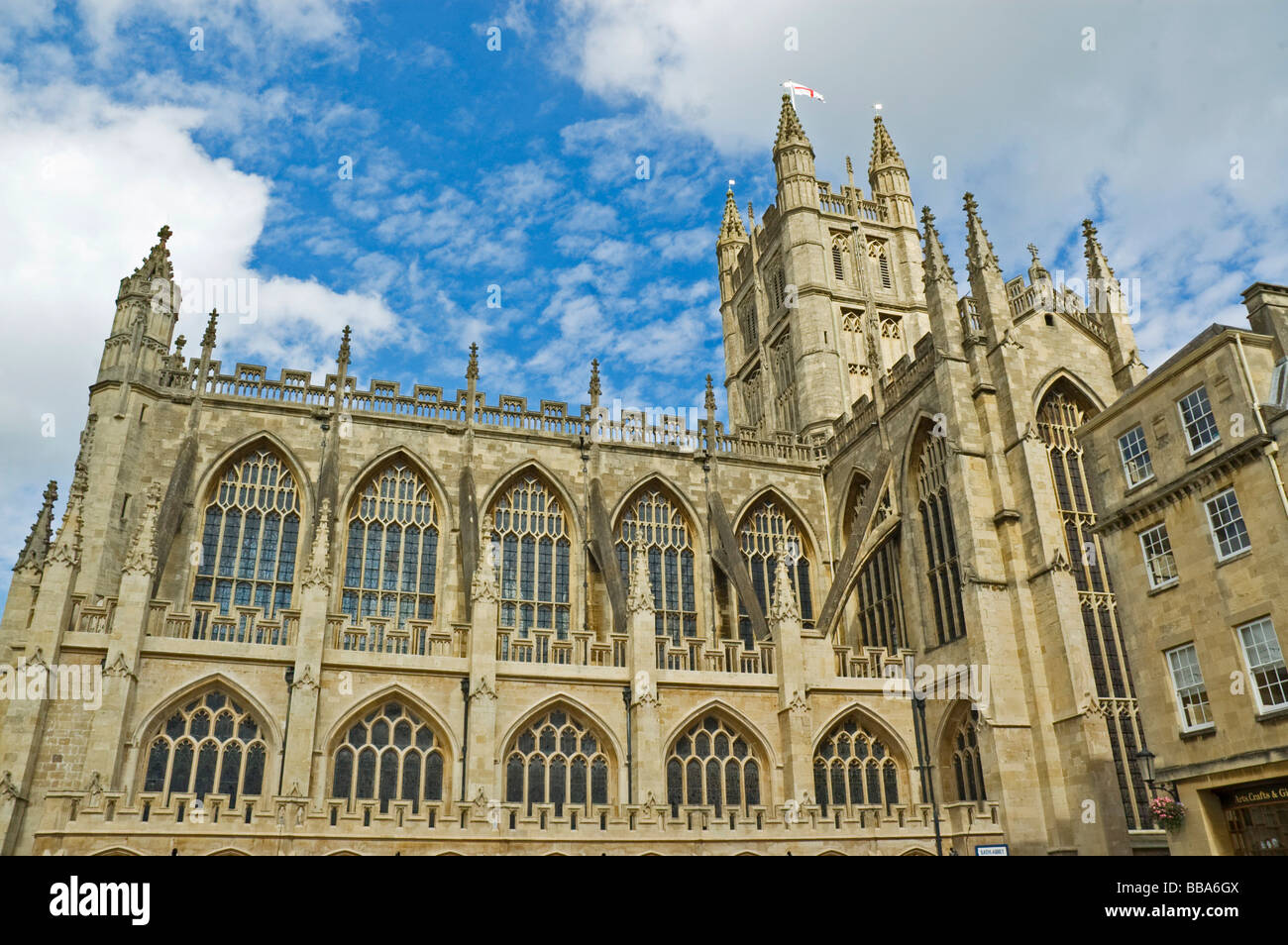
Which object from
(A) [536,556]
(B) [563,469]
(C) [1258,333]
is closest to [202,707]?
(A) [536,556]

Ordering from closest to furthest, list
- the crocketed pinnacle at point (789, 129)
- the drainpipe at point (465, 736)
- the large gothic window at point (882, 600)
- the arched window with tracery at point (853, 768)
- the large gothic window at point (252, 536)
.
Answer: the drainpipe at point (465, 736), the arched window with tracery at point (853, 768), the large gothic window at point (252, 536), the large gothic window at point (882, 600), the crocketed pinnacle at point (789, 129)

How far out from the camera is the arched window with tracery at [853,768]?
23.1 metres

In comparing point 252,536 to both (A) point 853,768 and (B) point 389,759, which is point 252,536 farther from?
(A) point 853,768

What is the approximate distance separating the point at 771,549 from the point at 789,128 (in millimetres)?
21571

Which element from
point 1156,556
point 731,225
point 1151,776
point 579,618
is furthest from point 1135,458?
point 731,225

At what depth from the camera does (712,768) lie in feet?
74.6

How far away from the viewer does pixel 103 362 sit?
86.5 feet

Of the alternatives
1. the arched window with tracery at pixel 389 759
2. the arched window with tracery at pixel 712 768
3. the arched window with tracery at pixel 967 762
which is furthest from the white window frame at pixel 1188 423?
the arched window with tracery at pixel 389 759

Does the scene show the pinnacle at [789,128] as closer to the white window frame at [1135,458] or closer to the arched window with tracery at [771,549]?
the arched window with tracery at [771,549]

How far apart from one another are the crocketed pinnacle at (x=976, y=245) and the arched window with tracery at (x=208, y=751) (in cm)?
2213

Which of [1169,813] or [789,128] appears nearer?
[1169,813]

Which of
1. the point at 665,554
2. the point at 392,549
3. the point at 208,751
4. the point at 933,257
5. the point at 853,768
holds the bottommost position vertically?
the point at 853,768

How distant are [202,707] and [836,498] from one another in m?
19.7

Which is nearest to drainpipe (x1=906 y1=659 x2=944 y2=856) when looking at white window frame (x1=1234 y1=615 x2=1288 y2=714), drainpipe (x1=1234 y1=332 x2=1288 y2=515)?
white window frame (x1=1234 y1=615 x2=1288 y2=714)
